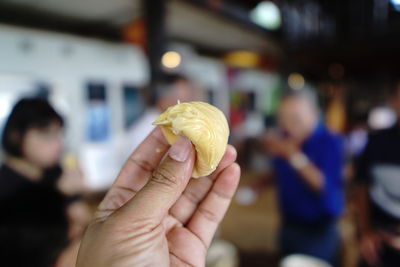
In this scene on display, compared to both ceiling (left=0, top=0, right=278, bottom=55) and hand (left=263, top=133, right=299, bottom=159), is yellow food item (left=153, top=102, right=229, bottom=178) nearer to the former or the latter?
hand (left=263, top=133, right=299, bottom=159)

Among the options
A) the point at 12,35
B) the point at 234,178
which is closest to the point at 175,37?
the point at 12,35

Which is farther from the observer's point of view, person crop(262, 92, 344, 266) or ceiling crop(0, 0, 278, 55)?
ceiling crop(0, 0, 278, 55)

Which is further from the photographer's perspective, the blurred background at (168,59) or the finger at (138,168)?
the blurred background at (168,59)

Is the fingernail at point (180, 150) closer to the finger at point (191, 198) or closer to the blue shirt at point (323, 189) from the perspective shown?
the finger at point (191, 198)

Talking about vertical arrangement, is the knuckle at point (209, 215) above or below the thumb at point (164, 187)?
below

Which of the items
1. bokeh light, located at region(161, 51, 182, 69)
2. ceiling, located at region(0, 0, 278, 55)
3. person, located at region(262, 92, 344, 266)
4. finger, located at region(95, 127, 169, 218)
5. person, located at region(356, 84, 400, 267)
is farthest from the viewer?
ceiling, located at region(0, 0, 278, 55)

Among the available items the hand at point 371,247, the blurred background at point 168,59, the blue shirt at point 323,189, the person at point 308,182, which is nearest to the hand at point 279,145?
the person at point 308,182

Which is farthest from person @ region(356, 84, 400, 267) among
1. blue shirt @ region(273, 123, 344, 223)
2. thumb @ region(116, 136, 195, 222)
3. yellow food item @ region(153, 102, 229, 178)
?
thumb @ region(116, 136, 195, 222)
